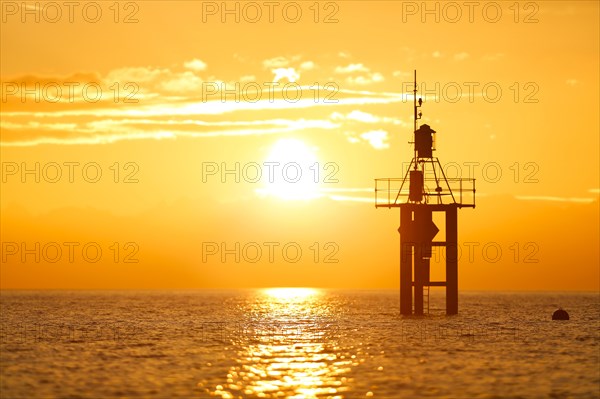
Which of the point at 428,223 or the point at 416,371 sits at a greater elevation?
the point at 428,223

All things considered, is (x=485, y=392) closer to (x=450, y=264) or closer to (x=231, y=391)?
(x=231, y=391)

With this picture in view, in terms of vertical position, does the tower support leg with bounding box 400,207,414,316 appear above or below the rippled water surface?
above

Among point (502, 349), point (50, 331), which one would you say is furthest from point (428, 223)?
point (50, 331)

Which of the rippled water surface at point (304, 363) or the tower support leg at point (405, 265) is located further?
the tower support leg at point (405, 265)

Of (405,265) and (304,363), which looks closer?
(304,363)

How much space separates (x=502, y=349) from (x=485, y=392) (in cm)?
1808

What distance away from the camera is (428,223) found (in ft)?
223

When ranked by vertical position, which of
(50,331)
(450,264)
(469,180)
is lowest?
(50,331)

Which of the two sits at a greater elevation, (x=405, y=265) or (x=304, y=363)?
(x=405, y=265)

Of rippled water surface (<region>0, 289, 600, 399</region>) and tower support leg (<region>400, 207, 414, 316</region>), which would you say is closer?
rippled water surface (<region>0, 289, 600, 399</region>)

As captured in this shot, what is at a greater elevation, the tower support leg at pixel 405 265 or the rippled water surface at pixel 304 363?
the tower support leg at pixel 405 265

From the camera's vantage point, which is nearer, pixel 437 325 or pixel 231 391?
pixel 231 391

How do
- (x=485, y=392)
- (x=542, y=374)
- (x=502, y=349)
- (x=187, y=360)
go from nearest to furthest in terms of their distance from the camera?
(x=485, y=392) < (x=542, y=374) < (x=187, y=360) < (x=502, y=349)

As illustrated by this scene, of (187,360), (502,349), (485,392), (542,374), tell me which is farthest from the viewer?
(502,349)
